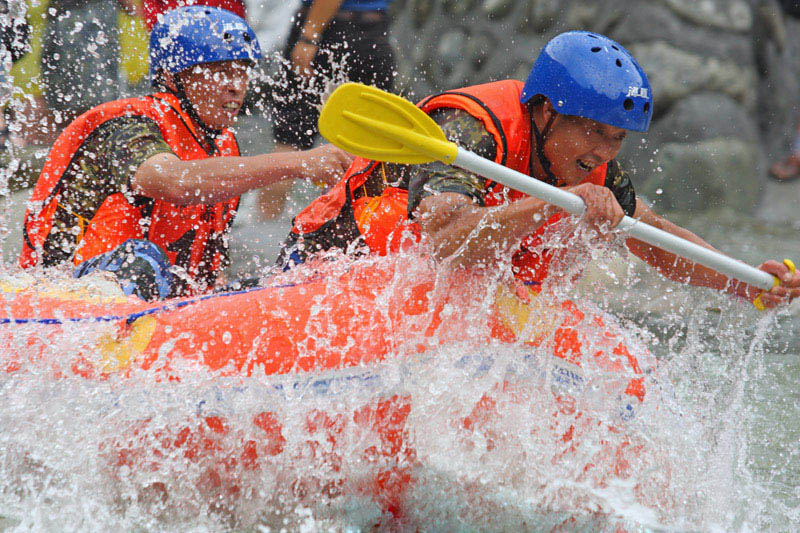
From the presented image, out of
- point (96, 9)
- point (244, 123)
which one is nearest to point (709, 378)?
point (96, 9)

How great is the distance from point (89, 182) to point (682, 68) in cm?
538

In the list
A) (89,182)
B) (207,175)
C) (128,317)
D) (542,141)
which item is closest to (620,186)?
(542,141)

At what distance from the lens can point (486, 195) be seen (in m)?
2.38

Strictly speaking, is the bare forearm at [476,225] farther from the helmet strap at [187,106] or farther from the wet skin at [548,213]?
the helmet strap at [187,106]

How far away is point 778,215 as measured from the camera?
7.47 m

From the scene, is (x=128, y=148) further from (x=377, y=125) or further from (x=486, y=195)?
(x=486, y=195)

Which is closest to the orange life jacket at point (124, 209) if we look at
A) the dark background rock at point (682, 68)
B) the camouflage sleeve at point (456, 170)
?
the camouflage sleeve at point (456, 170)

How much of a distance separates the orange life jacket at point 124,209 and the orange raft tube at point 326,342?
544mm

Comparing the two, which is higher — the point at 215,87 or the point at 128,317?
the point at 215,87

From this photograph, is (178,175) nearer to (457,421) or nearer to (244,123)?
(457,421)

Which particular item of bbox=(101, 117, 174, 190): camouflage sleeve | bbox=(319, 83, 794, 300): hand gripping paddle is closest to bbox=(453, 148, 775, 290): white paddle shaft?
bbox=(319, 83, 794, 300): hand gripping paddle

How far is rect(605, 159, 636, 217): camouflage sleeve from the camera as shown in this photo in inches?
108

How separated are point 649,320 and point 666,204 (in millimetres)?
2591

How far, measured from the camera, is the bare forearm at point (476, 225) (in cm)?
210
